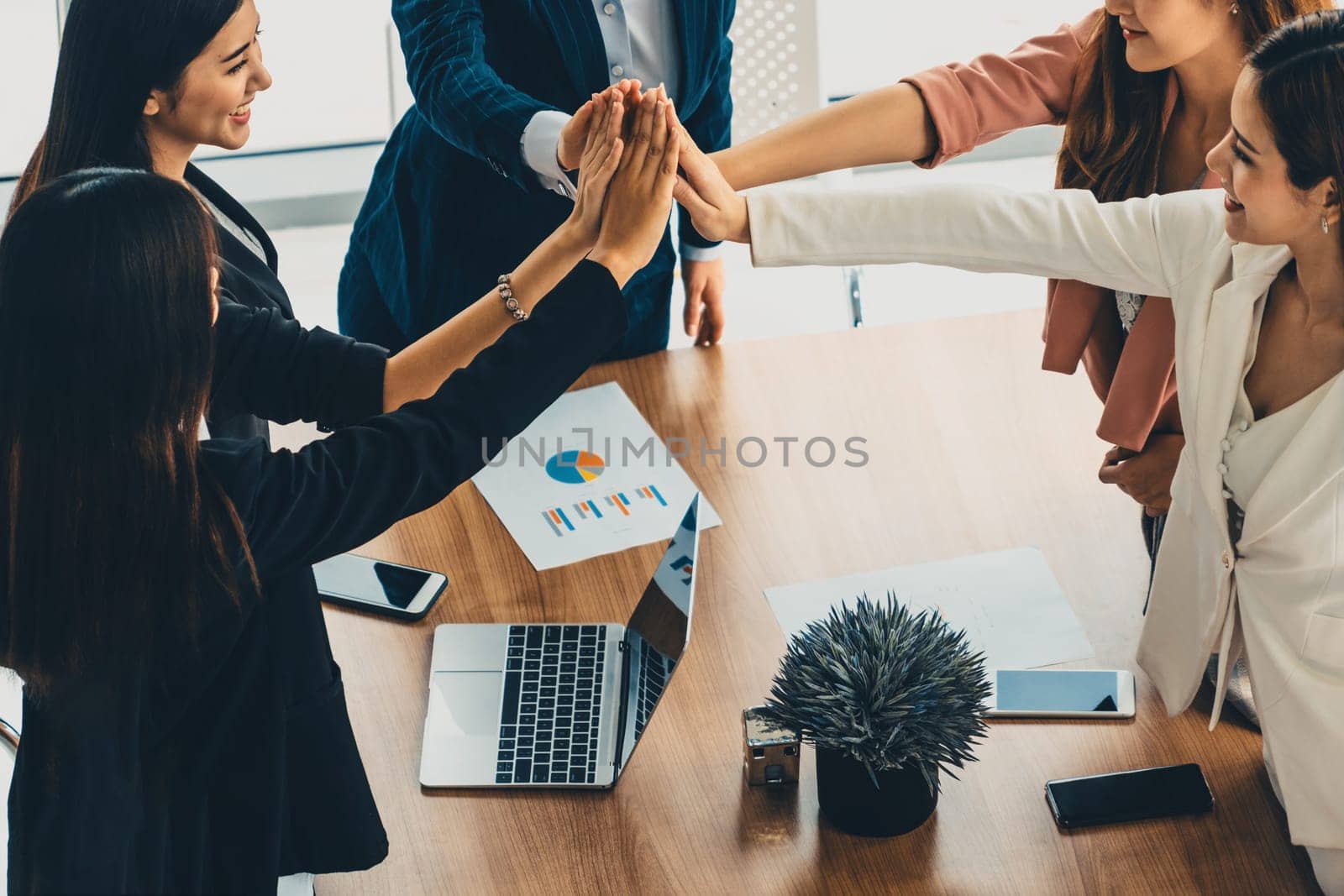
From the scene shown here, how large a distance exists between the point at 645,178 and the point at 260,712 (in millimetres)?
755

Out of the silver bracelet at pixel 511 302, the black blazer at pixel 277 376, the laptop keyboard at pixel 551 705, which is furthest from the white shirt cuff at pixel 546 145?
the laptop keyboard at pixel 551 705

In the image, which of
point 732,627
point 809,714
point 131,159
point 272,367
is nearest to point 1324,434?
point 809,714

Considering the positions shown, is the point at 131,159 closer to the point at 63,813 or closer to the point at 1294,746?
the point at 63,813

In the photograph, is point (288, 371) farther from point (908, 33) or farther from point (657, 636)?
point (908, 33)

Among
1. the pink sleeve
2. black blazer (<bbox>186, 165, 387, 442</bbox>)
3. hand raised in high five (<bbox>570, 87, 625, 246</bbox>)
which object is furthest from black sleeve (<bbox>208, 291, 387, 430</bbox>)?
the pink sleeve

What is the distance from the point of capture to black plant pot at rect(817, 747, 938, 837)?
4.46 ft

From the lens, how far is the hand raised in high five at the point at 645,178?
1.54m

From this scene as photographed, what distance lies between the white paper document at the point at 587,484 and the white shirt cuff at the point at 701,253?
34 centimetres

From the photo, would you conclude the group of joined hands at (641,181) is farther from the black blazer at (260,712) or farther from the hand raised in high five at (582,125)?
the black blazer at (260,712)

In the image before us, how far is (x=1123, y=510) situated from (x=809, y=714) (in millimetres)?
718

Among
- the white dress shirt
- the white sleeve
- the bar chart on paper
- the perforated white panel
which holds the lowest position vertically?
the bar chart on paper

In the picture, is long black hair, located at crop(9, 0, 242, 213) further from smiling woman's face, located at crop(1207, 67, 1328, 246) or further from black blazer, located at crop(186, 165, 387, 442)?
smiling woman's face, located at crop(1207, 67, 1328, 246)

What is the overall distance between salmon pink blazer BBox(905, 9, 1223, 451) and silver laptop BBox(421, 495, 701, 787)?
610 millimetres

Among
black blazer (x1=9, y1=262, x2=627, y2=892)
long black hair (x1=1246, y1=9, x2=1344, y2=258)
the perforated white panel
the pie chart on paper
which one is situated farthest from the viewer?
the perforated white panel
